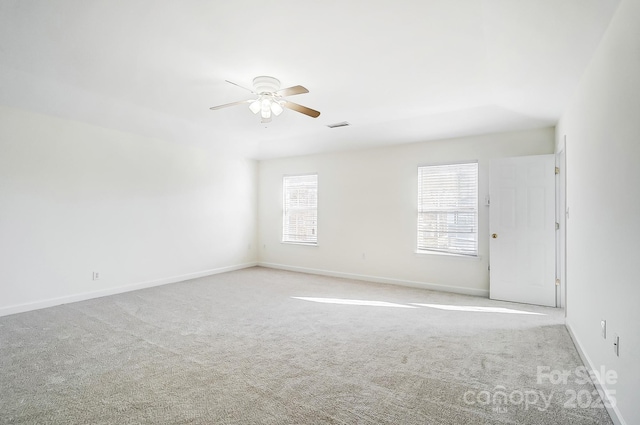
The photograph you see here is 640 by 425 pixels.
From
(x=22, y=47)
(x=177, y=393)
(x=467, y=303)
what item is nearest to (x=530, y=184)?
(x=467, y=303)

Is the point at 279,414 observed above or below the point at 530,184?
below

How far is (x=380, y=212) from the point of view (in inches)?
226

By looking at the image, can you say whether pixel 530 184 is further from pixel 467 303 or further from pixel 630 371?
pixel 630 371

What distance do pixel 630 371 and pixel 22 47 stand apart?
4912mm

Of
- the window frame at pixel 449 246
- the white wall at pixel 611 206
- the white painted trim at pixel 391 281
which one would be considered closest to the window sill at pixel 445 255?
the window frame at pixel 449 246

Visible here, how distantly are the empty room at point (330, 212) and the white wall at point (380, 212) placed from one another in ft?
0.13

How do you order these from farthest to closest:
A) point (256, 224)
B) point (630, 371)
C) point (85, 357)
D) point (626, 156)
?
point (256, 224), point (85, 357), point (626, 156), point (630, 371)

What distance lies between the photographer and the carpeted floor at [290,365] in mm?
1976

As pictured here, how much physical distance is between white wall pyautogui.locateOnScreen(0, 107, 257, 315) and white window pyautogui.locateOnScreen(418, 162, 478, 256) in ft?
12.7

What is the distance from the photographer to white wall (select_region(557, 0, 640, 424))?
1684 millimetres

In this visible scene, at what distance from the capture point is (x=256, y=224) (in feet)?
24.1

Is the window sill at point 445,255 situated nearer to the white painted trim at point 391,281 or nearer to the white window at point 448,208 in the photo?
the white window at point 448,208

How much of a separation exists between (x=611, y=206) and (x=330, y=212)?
4611 millimetres

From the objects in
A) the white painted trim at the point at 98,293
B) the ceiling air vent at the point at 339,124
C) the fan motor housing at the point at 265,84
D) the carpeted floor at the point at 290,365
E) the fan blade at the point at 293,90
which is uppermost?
the ceiling air vent at the point at 339,124
